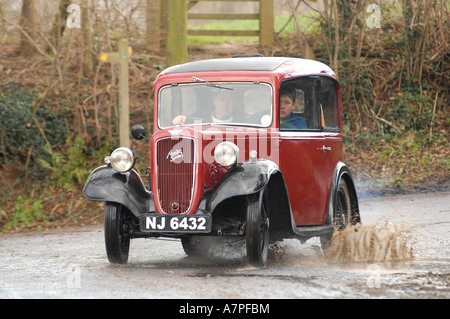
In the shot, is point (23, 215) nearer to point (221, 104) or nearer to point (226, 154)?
point (221, 104)

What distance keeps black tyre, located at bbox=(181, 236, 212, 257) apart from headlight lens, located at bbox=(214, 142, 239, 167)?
1.74 metres

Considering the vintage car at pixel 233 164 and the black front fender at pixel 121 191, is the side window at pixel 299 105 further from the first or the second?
the black front fender at pixel 121 191

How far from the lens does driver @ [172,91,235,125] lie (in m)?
7.76

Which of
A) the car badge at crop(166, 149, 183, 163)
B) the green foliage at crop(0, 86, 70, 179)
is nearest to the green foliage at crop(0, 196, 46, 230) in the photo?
the green foliage at crop(0, 86, 70, 179)

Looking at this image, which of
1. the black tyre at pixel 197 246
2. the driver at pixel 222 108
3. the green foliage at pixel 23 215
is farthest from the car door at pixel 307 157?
A: the green foliage at pixel 23 215

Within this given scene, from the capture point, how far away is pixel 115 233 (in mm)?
7289

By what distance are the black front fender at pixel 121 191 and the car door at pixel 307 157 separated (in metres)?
1.50

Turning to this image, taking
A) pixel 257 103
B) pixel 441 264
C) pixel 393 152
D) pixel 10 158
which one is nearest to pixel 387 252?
pixel 441 264

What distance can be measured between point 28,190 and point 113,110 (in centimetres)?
255

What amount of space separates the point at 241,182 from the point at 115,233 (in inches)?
57.6

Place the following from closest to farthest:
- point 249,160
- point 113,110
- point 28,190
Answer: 1. point 249,160
2. point 28,190
3. point 113,110

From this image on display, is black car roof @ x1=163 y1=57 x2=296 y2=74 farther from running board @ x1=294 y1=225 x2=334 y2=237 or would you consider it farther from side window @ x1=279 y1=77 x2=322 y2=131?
running board @ x1=294 y1=225 x2=334 y2=237

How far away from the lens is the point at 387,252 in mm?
7766
